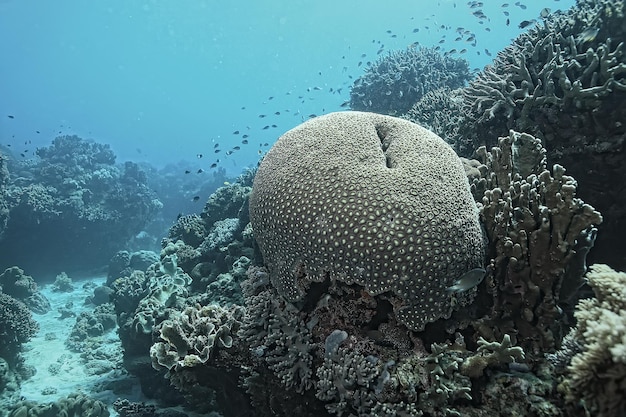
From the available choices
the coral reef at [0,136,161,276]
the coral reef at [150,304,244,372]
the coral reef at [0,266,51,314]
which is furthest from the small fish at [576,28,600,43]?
the coral reef at [0,136,161,276]

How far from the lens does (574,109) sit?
5.03 metres

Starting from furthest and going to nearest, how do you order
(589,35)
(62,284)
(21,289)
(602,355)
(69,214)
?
(69,214)
(62,284)
(21,289)
(589,35)
(602,355)

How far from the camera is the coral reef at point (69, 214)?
15.4 m

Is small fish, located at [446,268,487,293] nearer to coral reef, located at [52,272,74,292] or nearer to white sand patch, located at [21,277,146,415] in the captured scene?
white sand patch, located at [21,277,146,415]

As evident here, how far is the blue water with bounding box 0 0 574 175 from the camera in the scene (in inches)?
4678

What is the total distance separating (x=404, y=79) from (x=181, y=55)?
19614cm

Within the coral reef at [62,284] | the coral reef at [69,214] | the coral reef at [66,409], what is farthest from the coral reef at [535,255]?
the coral reef at [69,214]

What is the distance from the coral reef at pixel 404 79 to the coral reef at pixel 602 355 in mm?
11239

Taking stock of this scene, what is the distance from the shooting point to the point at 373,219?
3430 mm

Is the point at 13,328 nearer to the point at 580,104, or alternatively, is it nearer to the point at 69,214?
the point at 69,214

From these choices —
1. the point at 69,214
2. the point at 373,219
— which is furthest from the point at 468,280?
the point at 69,214

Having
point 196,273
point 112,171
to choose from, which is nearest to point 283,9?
point 112,171

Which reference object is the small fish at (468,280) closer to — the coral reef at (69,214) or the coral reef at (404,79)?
the coral reef at (404,79)

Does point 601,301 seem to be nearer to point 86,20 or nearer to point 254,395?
point 254,395
